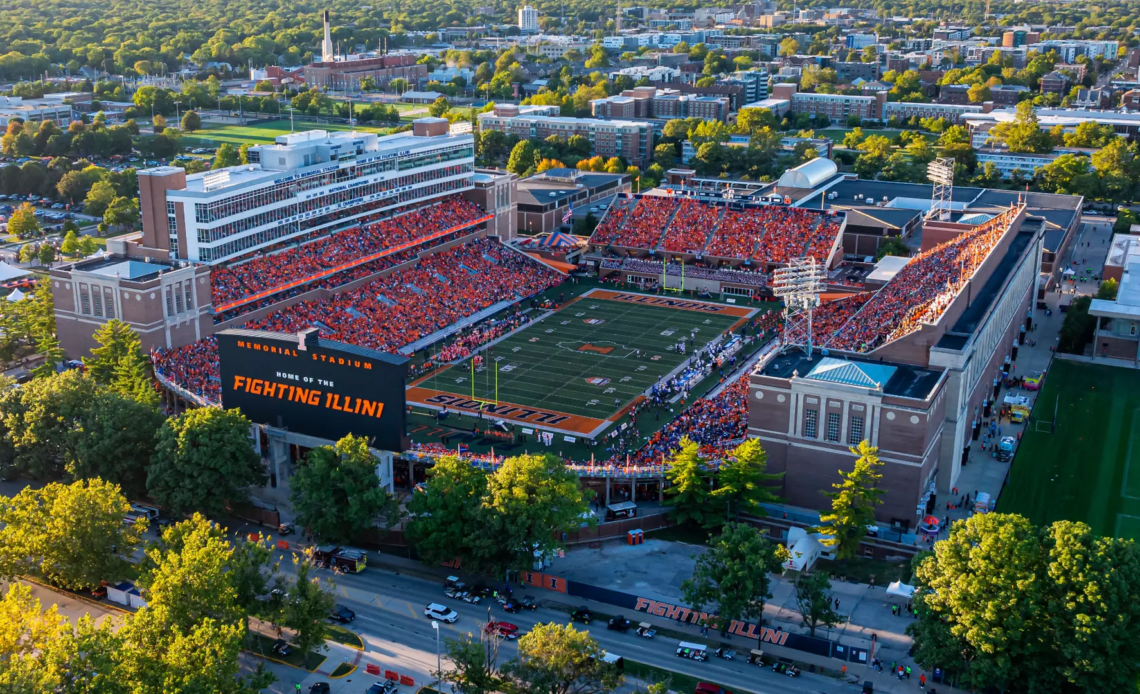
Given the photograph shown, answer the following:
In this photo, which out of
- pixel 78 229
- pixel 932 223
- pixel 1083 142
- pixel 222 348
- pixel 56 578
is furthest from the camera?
pixel 1083 142

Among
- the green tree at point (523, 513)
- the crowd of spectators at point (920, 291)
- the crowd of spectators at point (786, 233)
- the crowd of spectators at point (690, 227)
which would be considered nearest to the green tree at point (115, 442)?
the green tree at point (523, 513)

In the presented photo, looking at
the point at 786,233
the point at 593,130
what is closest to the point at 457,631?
the point at 786,233

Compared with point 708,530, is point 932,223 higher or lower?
higher

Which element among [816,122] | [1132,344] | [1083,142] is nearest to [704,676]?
[1132,344]

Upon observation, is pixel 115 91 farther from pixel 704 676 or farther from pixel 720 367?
pixel 704 676

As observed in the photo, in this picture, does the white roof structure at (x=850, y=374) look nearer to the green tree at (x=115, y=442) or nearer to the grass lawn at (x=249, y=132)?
the green tree at (x=115, y=442)

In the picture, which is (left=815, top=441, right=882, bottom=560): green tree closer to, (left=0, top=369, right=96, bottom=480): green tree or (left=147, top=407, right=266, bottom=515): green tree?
(left=147, top=407, right=266, bottom=515): green tree

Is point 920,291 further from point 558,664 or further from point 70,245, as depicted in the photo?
point 70,245
